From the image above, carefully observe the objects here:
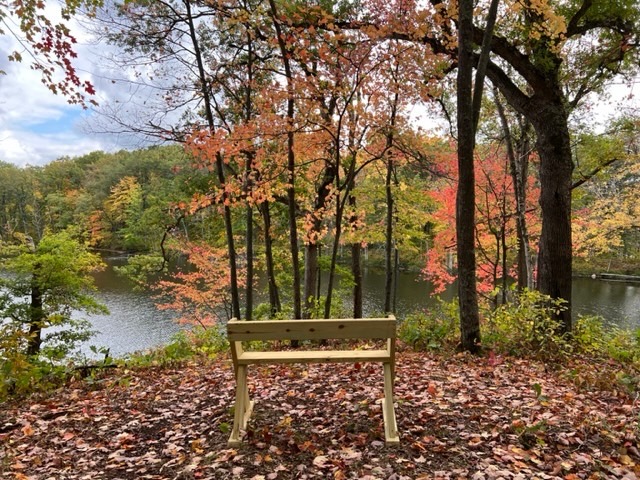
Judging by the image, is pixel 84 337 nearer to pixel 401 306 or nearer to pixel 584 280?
pixel 401 306

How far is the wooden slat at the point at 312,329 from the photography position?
283cm

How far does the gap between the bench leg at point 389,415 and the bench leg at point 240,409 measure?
1083mm

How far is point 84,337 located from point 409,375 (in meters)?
9.33

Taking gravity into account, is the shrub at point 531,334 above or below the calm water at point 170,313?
above

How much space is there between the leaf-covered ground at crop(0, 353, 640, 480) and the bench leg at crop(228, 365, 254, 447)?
0.07 metres

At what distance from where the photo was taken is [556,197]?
18.9ft

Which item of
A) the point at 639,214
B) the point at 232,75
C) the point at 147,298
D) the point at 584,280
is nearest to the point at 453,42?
the point at 232,75

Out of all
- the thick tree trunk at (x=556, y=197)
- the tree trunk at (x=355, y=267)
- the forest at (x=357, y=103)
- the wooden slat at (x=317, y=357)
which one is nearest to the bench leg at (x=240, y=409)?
the wooden slat at (x=317, y=357)

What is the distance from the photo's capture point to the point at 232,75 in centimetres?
800

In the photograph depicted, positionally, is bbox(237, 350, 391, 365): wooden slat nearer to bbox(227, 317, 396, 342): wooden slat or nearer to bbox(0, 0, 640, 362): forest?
bbox(227, 317, 396, 342): wooden slat

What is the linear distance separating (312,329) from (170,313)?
16997 mm

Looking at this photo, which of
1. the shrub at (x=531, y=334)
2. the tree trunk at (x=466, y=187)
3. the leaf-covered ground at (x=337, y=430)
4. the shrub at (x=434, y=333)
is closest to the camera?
the leaf-covered ground at (x=337, y=430)

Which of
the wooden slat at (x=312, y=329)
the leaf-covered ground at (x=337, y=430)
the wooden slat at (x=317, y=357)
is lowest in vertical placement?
the leaf-covered ground at (x=337, y=430)

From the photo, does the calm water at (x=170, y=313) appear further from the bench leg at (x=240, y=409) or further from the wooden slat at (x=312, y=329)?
the bench leg at (x=240, y=409)
